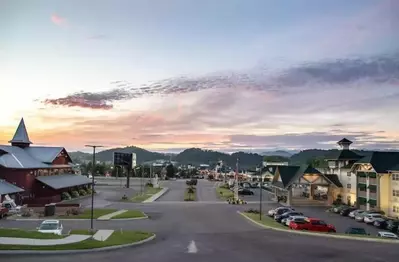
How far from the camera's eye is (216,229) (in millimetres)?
41656

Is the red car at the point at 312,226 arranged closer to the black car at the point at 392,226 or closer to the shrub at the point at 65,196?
the black car at the point at 392,226

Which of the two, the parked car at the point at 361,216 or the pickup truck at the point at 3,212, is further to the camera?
the parked car at the point at 361,216

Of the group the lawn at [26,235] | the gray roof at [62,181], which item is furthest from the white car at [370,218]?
the gray roof at [62,181]

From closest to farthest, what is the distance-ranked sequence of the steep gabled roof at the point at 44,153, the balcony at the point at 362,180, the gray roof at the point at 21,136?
the balcony at the point at 362,180 < the steep gabled roof at the point at 44,153 < the gray roof at the point at 21,136

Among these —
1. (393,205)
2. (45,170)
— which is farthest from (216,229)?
(45,170)

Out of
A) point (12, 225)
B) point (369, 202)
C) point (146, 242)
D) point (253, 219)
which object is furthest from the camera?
point (369, 202)

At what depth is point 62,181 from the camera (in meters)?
74.1

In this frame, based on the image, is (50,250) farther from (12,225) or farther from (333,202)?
(333,202)

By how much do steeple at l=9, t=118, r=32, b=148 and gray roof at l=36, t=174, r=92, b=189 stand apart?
876 centimetres

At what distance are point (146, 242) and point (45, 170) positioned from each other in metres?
47.6

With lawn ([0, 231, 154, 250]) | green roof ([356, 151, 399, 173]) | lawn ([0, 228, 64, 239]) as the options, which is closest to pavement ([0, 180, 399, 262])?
lawn ([0, 231, 154, 250])

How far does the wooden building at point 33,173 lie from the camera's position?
6412cm

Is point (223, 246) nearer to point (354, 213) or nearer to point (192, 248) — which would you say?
point (192, 248)

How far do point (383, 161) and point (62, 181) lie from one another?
51.5 m
